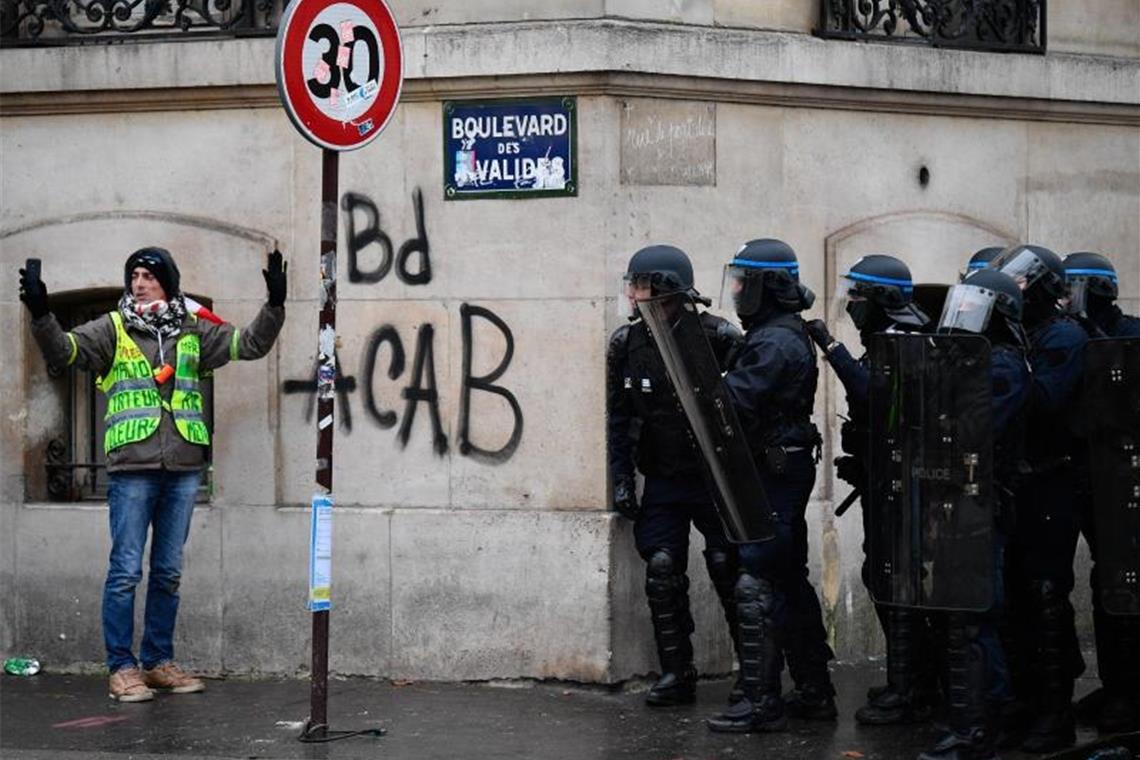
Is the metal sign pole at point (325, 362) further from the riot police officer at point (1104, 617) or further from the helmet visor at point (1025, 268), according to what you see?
the riot police officer at point (1104, 617)

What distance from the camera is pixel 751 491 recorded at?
9.02 m

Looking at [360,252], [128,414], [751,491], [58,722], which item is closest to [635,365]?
[751,491]

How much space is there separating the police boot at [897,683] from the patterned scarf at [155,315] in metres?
3.42

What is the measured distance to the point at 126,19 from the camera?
426 inches

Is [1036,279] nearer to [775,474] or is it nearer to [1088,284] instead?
[1088,284]

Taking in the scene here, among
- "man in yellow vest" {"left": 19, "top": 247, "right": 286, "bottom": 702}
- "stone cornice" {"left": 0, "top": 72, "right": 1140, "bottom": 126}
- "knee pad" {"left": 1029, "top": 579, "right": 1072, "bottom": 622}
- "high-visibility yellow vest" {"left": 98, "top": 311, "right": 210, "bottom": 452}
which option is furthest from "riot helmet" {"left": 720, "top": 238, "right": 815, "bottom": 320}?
"high-visibility yellow vest" {"left": 98, "top": 311, "right": 210, "bottom": 452}

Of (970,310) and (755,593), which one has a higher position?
(970,310)

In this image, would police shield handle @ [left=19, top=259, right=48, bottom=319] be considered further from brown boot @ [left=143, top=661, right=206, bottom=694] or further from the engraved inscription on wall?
the engraved inscription on wall

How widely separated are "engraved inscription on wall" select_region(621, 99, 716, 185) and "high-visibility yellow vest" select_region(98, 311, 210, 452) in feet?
7.18

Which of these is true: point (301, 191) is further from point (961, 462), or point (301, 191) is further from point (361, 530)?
point (961, 462)

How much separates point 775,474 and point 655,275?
1.00m

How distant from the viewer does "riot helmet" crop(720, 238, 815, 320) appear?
9156mm

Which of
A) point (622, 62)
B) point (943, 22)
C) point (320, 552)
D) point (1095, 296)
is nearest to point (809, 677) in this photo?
point (1095, 296)

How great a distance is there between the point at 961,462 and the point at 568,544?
7.80 ft
